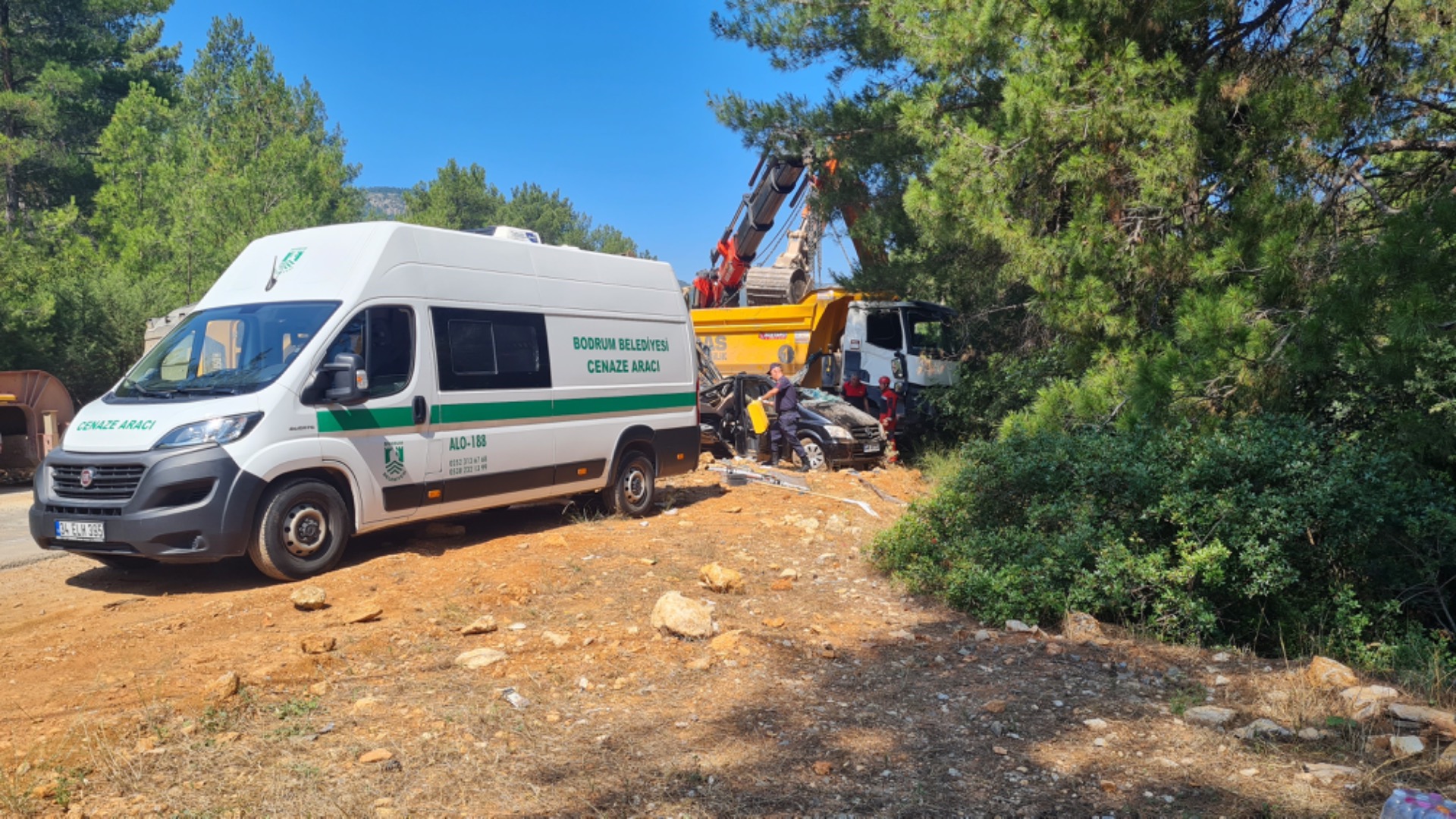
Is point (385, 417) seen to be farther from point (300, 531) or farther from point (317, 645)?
point (317, 645)

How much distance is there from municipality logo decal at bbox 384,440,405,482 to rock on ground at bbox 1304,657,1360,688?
6220mm

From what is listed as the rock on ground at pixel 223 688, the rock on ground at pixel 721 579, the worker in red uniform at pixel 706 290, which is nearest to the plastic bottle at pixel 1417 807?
the rock on ground at pixel 721 579

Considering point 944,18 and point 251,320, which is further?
point 944,18

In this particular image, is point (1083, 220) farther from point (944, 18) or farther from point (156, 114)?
point (156, 114)

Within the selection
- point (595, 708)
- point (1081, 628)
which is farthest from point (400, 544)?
point (1081, 628)

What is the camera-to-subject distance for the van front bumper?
6.38 meters

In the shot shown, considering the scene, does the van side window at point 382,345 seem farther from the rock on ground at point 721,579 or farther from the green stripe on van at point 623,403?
the rock on ground at point 721,579

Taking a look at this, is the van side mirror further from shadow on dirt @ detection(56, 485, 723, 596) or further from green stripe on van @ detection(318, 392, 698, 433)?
shadow on dirt @ detection(56, 485, 723, 596)

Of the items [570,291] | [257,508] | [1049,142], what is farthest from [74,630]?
[1049,142]

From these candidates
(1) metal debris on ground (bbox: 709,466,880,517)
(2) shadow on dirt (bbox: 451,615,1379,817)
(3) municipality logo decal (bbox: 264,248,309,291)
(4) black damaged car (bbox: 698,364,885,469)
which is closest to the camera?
(2) shadow on dirt (bbox: 451,615,1379,817)

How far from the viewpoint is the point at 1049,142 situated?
914cm

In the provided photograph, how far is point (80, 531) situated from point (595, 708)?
429 centimetres

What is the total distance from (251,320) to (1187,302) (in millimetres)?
7279

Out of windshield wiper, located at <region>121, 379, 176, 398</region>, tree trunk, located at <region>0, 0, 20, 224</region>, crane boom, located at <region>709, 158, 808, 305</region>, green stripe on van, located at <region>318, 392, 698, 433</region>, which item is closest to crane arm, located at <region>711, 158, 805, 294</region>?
crane boom, located at <region>709, 158, 808, 305</region>
